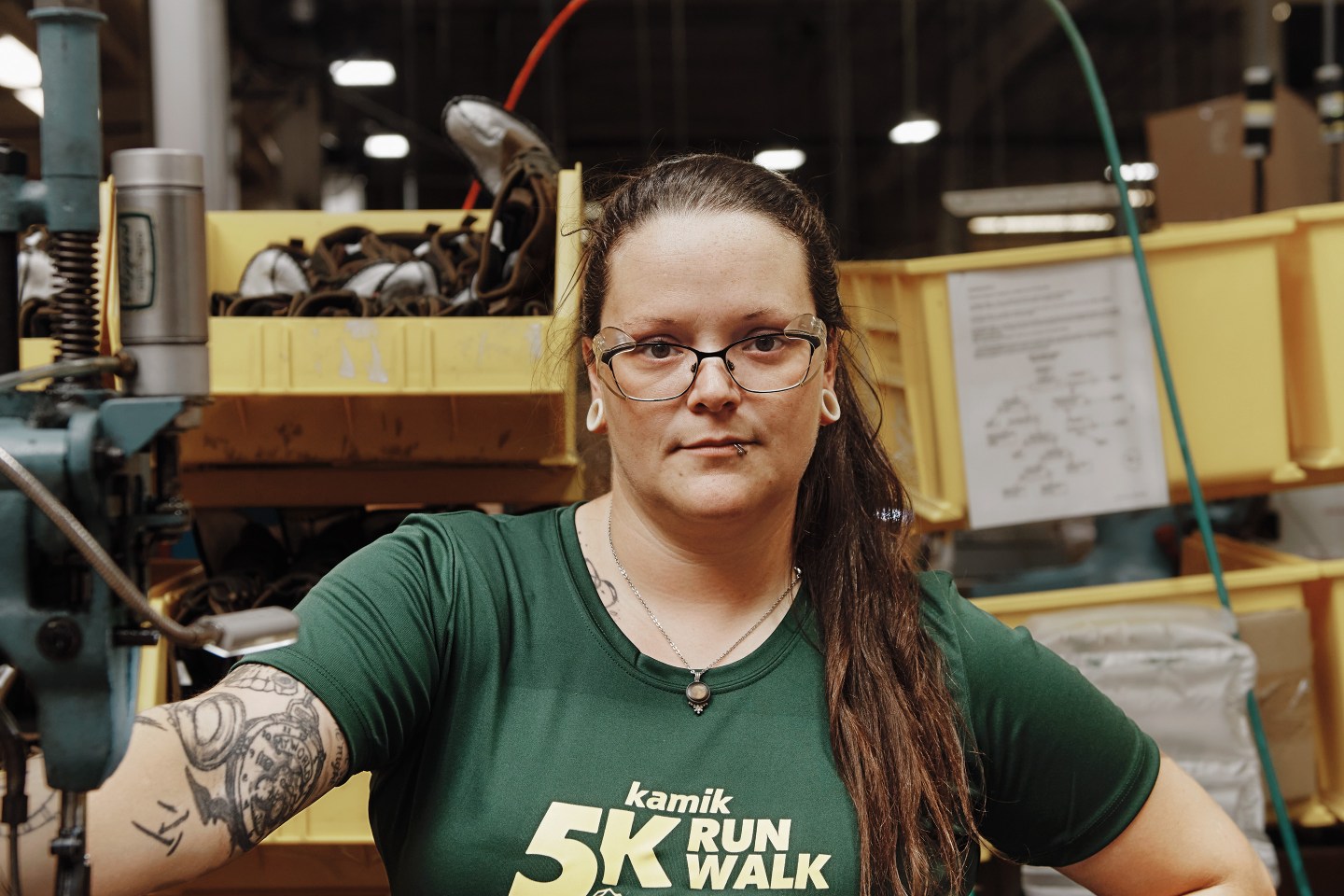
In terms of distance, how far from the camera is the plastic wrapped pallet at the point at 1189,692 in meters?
1.79

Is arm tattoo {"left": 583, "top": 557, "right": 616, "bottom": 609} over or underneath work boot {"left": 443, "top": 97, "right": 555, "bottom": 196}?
underneath

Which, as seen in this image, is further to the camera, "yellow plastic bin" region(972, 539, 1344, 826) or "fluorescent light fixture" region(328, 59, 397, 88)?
"fluorescent light fixture" region(328, 59, 397, 88)

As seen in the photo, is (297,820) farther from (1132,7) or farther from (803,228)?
(1132,7)

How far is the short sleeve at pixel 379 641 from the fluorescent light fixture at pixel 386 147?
460cm

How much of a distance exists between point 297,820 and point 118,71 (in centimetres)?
128

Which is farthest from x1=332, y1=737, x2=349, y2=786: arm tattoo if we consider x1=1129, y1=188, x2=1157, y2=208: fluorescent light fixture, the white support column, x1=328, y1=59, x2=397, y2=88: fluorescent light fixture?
x1=1129, y1=188, x2=1157, y2=208: fluorescent light fixture

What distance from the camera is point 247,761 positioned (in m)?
0.93

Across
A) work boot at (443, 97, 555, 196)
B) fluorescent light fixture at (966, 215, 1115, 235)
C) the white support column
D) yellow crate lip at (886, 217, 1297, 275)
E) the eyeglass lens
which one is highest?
fluorescent light fixture at (966, 215, 1115, 235)

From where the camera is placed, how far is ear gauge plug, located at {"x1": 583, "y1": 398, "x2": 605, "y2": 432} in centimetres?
126

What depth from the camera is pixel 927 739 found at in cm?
120

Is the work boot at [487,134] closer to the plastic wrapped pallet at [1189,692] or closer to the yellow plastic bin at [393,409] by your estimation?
the yellow plastic bin at [393,409]

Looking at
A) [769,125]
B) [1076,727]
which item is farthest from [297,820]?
[769,125]

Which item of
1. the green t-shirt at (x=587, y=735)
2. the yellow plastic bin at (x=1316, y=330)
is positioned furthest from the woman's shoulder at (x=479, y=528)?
the yellow plastic bin at (x=1316, y=330)

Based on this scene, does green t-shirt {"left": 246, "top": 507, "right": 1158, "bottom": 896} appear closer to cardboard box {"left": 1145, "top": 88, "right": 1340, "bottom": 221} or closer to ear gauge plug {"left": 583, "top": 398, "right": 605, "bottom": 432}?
ear gauge plug {"left": 583, "top": 398, "right": 605, "bottom": 432}
